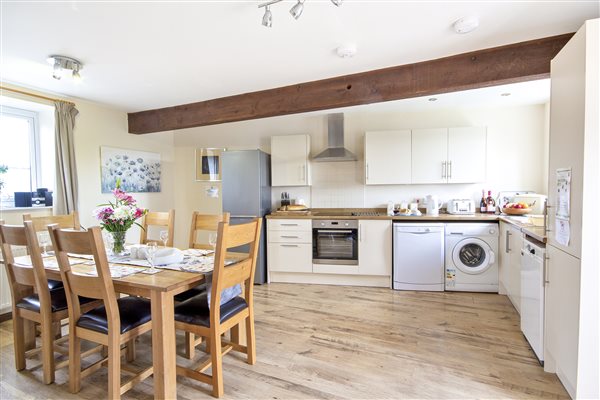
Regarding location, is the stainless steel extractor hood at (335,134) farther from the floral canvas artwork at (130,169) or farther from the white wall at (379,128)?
the floral canvas artwork at (130,169)

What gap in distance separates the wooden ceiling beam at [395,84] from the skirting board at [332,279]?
2107 millimetres

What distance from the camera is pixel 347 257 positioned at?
370 centimetres

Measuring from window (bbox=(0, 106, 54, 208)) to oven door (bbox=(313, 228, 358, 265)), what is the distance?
3180mm

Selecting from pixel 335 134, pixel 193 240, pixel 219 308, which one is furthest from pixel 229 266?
pixel 335 134

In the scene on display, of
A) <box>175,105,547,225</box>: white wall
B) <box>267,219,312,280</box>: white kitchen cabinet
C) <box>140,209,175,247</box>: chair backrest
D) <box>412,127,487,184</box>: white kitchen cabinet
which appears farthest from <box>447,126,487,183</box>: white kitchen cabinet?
<box>140,209,175,247</box>: chair backrest

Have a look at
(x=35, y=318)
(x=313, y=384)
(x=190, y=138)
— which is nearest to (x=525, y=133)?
(x=313, y=384)

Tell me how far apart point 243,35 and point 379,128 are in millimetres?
2589

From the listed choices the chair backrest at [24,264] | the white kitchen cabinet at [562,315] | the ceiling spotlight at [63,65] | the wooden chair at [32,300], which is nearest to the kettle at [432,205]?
the white kitchen cabinet at [562,315]

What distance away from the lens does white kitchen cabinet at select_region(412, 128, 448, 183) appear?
12.1 ft

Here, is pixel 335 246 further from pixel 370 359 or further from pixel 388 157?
pixel 370 359

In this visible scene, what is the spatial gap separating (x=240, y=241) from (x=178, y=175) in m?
3.62

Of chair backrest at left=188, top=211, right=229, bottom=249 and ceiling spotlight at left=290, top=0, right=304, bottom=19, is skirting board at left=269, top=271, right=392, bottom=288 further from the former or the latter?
ceiling spotlight at left=290, top=0, right=304, bottom=19

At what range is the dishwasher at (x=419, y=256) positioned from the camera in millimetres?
3389

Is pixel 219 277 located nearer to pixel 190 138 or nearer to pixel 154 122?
pixel 154 122
